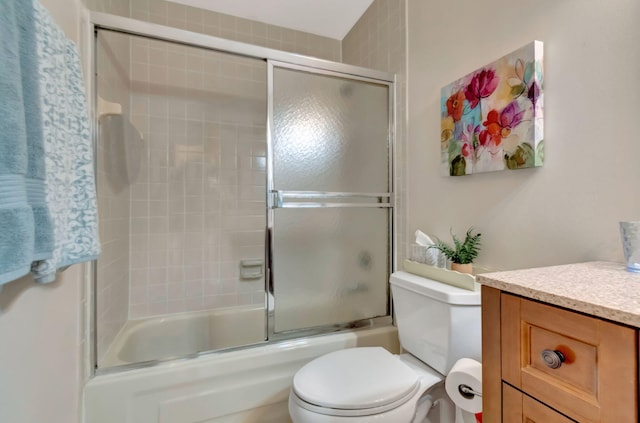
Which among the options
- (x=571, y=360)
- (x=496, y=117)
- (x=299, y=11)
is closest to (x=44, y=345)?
(x=571, y=360)

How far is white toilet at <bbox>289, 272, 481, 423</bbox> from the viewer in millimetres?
997

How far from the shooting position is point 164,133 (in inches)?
79.4

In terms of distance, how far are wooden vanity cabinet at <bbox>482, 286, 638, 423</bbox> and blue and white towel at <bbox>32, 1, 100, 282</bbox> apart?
1.07 metres

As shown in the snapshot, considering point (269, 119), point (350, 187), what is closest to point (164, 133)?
point (269, 119)

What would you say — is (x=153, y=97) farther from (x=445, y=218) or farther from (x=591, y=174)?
(x=591, y=174)

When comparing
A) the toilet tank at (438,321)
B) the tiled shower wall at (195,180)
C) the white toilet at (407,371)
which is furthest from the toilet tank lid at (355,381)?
the tiled shower wall at (195,180)

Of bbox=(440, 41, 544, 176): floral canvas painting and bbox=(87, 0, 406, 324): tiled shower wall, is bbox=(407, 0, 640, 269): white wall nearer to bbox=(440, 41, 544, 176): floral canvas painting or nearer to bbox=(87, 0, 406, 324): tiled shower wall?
bbox=(440, 41, 544, 176): floral canvas painting

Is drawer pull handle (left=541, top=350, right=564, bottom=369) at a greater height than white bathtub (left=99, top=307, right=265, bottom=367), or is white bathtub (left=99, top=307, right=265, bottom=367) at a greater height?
drawer pull handle (left=541, top=350, right=564, bottom=369)

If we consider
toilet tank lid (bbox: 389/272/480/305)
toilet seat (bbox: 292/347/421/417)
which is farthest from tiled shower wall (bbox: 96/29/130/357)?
toilet tank lid (bbox: 389/272/480/305)

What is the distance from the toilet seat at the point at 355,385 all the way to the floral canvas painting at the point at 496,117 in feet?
2.88

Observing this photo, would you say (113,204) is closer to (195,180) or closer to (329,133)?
(195,180)

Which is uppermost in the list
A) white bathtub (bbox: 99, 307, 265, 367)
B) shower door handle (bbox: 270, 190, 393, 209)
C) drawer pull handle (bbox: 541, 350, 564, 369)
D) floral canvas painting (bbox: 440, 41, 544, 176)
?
floral canvas painting (bbox: 440, 41, 544, 176)

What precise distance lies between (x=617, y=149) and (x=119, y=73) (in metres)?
2.23

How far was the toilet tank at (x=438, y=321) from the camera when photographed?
105cm
